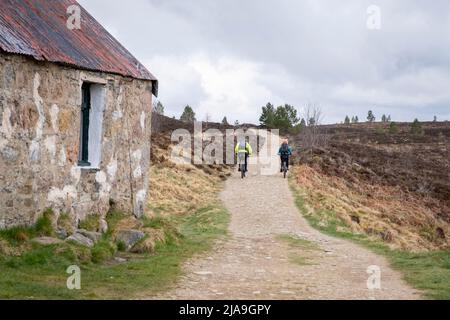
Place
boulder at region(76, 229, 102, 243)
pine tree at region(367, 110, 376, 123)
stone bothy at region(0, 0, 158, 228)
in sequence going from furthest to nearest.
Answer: pine tree at region(367, 110, 376, 123)
boulder at region(76, 229, 102, 243)
stone bothy at region(0, 0, 158, 228)

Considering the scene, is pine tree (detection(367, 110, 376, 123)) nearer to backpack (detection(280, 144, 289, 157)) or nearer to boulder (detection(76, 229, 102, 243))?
backpack (detection(280, 144, 289, 157))

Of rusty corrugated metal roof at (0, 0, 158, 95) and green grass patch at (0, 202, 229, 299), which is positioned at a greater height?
rusty corrugated metal roof at (0, 0, 158, 95)

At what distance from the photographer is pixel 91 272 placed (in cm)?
873

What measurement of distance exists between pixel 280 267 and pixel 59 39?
591 centimetres

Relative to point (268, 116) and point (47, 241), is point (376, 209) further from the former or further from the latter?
point (268, 116)

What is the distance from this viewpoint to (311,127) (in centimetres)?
3738

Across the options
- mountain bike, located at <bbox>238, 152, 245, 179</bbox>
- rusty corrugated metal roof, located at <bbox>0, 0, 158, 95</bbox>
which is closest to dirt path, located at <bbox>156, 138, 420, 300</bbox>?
rusty corrugated metal roof, located at <bbox>0, 0, 158, 95</bbox>

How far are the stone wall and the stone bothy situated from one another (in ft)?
0.05

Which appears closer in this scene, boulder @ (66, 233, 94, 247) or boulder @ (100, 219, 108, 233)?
boulder @ (66, 233, 94, 247)

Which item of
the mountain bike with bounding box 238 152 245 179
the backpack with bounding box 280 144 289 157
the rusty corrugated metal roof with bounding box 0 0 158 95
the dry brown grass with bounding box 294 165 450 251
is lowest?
the dry brown grass with bounding box 294 165 450 251

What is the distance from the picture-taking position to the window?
11641mm

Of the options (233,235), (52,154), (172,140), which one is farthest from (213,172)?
(52,154)
